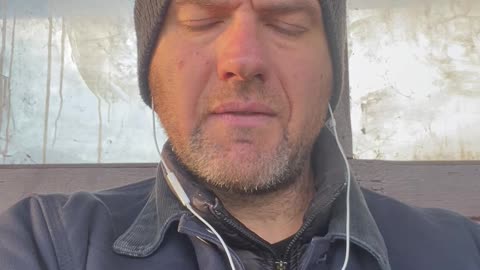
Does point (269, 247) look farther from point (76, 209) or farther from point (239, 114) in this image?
→ point (76, 209)

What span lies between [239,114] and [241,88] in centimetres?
5

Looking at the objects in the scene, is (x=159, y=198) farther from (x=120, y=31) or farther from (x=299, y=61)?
(x=120, y=31)

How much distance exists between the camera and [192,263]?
1.01 m

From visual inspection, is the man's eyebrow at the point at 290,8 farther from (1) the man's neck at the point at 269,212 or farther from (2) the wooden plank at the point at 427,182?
(2) the wooden plank at the point at 427,182

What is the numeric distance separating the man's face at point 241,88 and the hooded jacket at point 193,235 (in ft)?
0.25

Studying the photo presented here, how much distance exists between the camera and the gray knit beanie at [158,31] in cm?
119

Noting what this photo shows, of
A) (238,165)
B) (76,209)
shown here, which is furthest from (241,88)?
(76,209)

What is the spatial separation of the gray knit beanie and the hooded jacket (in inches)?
6.8

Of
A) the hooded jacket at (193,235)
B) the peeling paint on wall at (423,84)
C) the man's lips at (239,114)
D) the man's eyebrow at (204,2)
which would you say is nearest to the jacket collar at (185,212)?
the hooded jacket at (193,235)

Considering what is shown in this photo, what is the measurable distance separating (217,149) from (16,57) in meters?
0.91

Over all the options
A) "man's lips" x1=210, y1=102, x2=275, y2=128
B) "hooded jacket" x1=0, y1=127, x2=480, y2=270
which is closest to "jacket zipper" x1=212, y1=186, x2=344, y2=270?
"hooded jacket" x1=0, y1=127, x2=480, y2=270

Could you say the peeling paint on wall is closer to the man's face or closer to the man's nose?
the man's face

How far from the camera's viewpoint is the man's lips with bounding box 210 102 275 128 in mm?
1065

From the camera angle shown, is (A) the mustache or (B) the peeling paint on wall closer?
(A) the mustache
